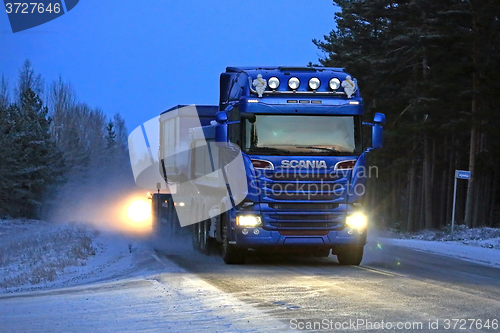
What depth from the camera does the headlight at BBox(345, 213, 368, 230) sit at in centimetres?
1478

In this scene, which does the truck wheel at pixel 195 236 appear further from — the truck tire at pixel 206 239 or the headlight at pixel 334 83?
the headlight at pixel 334 83

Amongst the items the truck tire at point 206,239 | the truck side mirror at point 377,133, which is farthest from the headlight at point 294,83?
the truck tire at point 206,239

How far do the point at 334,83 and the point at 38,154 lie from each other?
5267cm

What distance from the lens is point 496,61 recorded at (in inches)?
1398

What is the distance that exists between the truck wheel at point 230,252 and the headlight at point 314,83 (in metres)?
3.30

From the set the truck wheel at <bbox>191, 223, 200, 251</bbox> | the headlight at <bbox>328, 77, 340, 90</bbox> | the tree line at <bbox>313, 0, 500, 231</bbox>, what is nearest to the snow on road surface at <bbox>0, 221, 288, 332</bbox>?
the truck wheel at <bbox>191, 223, 200, 251</bbox>

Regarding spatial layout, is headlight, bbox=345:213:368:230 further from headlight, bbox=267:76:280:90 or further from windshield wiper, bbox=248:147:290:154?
headlight, bbox=267:76:280:90

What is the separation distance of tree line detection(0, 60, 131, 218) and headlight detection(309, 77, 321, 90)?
1917 inches

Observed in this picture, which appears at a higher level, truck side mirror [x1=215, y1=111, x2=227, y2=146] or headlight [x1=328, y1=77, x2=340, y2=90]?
headlight [x1=328, y1=77, x2=340, y2=90]

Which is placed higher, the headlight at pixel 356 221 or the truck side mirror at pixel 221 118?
the truck side mirror at pixel 221 118

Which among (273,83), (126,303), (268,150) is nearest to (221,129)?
(268,150)

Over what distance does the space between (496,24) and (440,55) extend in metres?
5.26

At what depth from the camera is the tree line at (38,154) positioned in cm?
6112

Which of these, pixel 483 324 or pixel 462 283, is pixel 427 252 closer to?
pixel 462 283
